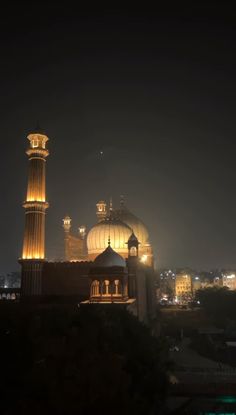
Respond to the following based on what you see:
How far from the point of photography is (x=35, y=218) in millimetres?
30828

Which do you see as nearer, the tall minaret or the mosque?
the mosque

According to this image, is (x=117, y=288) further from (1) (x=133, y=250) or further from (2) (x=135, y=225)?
(2) (x=135, y=225)

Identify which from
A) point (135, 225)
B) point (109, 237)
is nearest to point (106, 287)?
point (109, 237)

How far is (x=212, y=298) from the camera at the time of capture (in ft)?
159

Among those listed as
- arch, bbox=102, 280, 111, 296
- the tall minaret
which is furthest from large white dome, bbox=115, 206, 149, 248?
arch, bbox=102, 280, 111, 296

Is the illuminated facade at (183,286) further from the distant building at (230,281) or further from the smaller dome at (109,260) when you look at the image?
the smaller dome at (109,260)

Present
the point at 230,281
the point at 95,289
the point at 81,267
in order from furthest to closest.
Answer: the point at 230,281 → the point at 81,267 → the point at 95,289

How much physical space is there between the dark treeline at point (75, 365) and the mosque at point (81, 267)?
6.67 metres

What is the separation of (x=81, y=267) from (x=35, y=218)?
Answer: 5.31 meters

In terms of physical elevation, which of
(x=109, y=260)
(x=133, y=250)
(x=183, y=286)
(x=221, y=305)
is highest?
(x=133, y=250)

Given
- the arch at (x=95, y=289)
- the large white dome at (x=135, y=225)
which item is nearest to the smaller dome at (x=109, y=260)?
the arch at (x=95, y=289)

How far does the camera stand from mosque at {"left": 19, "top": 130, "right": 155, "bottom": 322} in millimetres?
25641

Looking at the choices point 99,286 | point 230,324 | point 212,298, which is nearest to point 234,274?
point 212,298

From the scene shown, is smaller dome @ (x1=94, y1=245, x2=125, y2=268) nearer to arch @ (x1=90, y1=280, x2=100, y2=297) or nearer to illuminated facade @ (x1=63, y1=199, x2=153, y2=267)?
arch @ (x1=90, y1=280, x2=100, y2=297)
